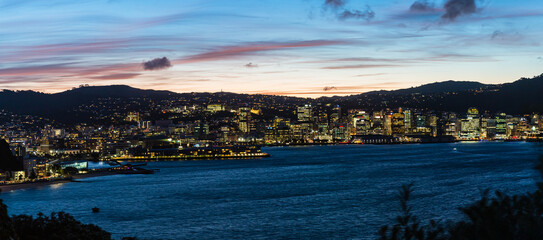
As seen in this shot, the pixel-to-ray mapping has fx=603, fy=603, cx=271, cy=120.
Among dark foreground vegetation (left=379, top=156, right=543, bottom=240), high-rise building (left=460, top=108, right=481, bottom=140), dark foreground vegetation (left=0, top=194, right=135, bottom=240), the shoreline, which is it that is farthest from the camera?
high-rise building (left=460, top=108, right=481, bottom=140)

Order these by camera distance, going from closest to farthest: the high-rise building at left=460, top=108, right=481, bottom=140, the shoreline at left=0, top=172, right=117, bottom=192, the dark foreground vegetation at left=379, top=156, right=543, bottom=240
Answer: the dark foreground vegetation at left=379, top=156, right=543, bottom=240, the shoreline at left=0, top=172, right=117, bottom=192, the high-rise building at left=460, top=108, right=481, bottom=140

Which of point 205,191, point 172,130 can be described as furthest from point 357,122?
point 205,191

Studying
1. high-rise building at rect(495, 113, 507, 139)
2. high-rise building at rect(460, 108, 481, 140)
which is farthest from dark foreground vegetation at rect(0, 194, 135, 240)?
high-rise building at rect(460, 108, 481, 140)

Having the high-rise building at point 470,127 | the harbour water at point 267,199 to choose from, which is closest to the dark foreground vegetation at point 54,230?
the harbour water at point 267,199

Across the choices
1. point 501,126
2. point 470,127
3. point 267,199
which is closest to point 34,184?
point 267,199

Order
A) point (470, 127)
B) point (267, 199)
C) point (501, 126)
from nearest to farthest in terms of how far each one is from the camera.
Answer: point (267, 199) < point (501, 126) < point (470, 127)

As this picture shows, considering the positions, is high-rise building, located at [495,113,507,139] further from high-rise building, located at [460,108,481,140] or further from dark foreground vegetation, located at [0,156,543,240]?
dark foreground vegetation, located at [0,156,543,240]

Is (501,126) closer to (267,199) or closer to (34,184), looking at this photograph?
(34,184)

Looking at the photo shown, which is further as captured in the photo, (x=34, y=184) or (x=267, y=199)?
(x=34, y=184)

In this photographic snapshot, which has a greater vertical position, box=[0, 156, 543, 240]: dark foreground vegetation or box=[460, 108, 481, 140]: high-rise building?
box=[460, 108, 481, 140]: high-rise building

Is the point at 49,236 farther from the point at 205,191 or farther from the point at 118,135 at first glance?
the point at 118,135

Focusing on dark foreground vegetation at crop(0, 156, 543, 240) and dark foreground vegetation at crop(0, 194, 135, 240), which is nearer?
dark foreground vegetation at crop(0, 156, 543, 240)
